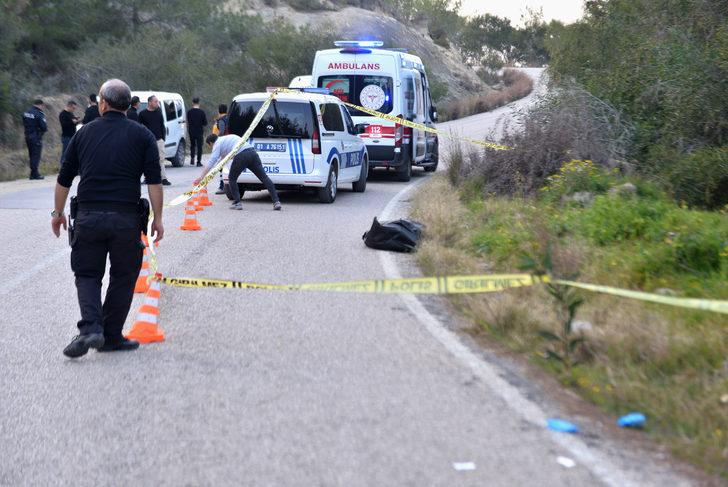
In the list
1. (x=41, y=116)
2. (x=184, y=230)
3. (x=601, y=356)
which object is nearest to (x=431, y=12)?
(x=41, y=116)

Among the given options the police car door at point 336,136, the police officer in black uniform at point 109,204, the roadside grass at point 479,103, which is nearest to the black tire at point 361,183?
the police car door at point 336,136

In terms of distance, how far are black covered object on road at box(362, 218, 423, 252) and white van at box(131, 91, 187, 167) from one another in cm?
1553

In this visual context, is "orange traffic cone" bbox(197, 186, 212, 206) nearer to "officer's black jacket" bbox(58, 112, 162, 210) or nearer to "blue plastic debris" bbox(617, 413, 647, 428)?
"officer's black jacket" bbox(58, 112, 162, 210)

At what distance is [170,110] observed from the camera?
27.6 metres

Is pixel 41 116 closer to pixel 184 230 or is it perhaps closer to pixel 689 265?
pixel 184 230

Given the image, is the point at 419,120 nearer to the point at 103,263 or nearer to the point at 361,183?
the point at 361,183

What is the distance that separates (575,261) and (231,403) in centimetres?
420

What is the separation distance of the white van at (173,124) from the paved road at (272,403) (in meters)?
17.0

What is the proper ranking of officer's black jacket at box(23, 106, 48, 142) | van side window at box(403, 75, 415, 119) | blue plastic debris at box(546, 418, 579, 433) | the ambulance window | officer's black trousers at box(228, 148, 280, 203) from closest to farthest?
blue plastic debris at box(546, 418, 579, 433), officer's black trousers at box(228, 148, 280, 203), van side window at box(403, 75, 415, 119), officer's black jacket at box(23, 106, 48, 142), the ambulance window

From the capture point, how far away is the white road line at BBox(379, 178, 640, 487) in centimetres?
457

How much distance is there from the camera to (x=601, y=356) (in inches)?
252

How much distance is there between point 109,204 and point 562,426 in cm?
350

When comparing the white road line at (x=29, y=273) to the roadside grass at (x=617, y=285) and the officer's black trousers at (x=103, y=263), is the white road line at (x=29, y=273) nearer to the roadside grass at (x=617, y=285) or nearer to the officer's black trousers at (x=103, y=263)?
the officer's black trousers at (x=103, y=263)

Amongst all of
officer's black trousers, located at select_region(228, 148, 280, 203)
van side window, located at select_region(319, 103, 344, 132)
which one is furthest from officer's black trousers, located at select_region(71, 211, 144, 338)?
van side window, located at select_region(319, 103, 344, 132)
